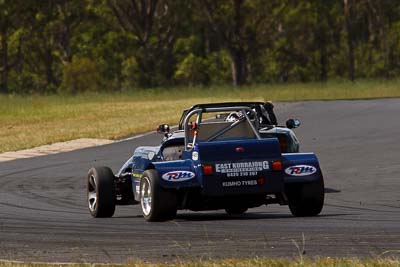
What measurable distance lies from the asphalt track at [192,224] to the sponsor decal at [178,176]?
0.53 metres

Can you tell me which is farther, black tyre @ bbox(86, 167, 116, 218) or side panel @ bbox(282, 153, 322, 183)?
black tyre @ bbox(86, 167, 116, 218)

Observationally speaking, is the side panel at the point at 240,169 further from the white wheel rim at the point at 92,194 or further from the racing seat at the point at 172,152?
the white wheel rim at the point at 92,194

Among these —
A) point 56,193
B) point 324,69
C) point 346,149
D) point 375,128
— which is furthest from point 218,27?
point 56,193

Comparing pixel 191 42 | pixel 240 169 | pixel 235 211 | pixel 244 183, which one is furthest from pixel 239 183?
pixel 191 42

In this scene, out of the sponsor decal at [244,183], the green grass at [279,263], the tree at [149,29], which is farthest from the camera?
the tree at [149,29]

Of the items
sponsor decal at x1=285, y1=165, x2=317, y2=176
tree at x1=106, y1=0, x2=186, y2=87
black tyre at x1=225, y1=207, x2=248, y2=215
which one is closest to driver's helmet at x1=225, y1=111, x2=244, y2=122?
black tyre at x1=225, y1=207, x2=248, y2=215

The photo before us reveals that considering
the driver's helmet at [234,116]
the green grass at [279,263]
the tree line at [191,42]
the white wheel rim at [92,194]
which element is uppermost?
the green grass at [279,263]

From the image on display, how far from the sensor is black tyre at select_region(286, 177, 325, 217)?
47.4 ft

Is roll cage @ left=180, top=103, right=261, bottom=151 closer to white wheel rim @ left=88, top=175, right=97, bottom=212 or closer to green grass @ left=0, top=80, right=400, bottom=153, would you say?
white wheel rim @ left=88, top=175, right=97, bottom=212

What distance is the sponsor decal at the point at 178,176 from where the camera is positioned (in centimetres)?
1404

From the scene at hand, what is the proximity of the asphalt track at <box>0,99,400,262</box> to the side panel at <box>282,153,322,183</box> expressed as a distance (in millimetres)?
473

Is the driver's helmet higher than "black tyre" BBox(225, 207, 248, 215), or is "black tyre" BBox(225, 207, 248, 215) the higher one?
the driver's helmet

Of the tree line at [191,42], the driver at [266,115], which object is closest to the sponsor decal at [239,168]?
the driver at [266,115]

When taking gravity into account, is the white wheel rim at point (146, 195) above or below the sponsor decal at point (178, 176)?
below
